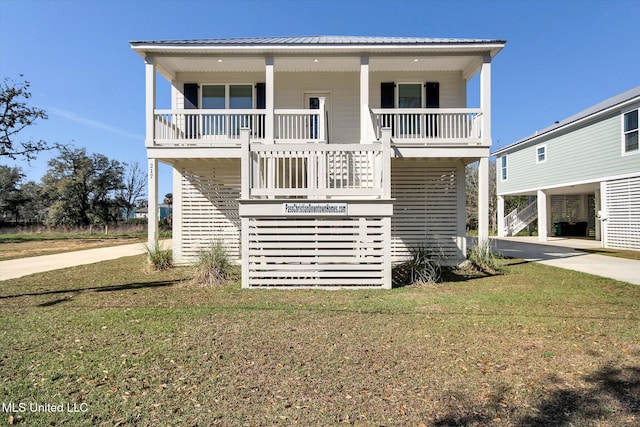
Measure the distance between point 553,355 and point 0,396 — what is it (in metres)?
5.15

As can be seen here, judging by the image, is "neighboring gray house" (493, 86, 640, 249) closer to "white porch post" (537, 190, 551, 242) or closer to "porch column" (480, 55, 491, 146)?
"white porch post" (537, 190, 551, 242)

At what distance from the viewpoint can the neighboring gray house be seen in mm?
14008

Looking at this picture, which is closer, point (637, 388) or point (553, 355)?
point (637, 388)

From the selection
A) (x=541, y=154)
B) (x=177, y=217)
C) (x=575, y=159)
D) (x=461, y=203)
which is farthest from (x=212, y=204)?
(x=541, y=154)

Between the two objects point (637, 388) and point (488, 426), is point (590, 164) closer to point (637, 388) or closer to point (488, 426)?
point (637, 388)

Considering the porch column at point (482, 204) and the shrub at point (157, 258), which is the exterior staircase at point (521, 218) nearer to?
the porch column at point (482, 204)

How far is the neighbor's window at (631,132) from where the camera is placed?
1359 centimetres

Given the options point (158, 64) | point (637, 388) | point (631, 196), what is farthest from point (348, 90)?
point (631, 196)

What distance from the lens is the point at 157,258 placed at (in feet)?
31.3

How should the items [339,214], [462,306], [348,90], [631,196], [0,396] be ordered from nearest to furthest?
[0,396]
[462,306]
[339,214]
[348,90]
[631,196]

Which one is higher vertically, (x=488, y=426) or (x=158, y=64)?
(x=158, y=64)

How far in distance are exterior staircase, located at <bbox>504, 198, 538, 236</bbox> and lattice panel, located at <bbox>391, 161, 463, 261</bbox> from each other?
1573 cm

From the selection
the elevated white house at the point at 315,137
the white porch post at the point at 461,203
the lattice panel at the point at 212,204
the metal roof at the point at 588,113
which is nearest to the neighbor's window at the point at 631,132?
the metal roof at the point at 588,113

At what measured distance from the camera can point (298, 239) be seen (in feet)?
22.9
